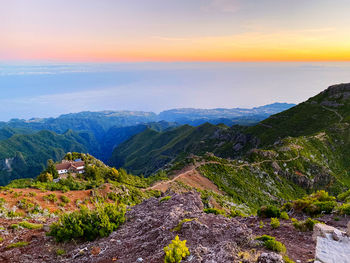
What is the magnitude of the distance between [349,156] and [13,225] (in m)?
85.9

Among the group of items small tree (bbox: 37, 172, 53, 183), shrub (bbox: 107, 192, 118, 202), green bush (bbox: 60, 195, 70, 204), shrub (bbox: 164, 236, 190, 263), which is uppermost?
shrub (bbox: 164, 236, 190, 263)

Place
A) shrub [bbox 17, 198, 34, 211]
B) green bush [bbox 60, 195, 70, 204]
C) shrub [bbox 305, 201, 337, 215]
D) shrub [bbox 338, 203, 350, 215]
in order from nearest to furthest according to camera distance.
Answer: shrub [bbox 338, 203, 350, 215], shrub [bbox 305, 201, 337, 215], shrub [bbox 17, 198, 34, 211], green bush [bbox 60, 195, 70, 204]

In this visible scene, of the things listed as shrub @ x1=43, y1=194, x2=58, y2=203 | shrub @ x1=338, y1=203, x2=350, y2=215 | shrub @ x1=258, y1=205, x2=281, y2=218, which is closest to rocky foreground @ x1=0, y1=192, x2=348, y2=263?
shrub @ x1=338, y1=203, x2=350, y2=215

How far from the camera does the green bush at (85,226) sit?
13086mm

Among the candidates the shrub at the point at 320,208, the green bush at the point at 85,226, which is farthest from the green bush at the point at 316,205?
the green bush at the point at 85,226

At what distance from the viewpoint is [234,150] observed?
368 feet

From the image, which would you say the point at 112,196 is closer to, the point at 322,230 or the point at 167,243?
the point at 167,243

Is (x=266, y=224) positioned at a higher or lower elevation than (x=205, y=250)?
lower

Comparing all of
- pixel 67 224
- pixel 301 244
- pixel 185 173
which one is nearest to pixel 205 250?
pixel 301 244

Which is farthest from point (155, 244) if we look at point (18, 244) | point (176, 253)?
point (18, 244)

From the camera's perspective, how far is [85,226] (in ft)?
43.1

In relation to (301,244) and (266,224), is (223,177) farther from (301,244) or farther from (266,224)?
(301,244)

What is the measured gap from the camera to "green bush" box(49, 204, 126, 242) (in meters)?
13.1

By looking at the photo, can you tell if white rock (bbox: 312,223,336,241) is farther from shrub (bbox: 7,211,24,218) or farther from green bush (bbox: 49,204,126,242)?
shrub (bbox: 7,211,24,218)
